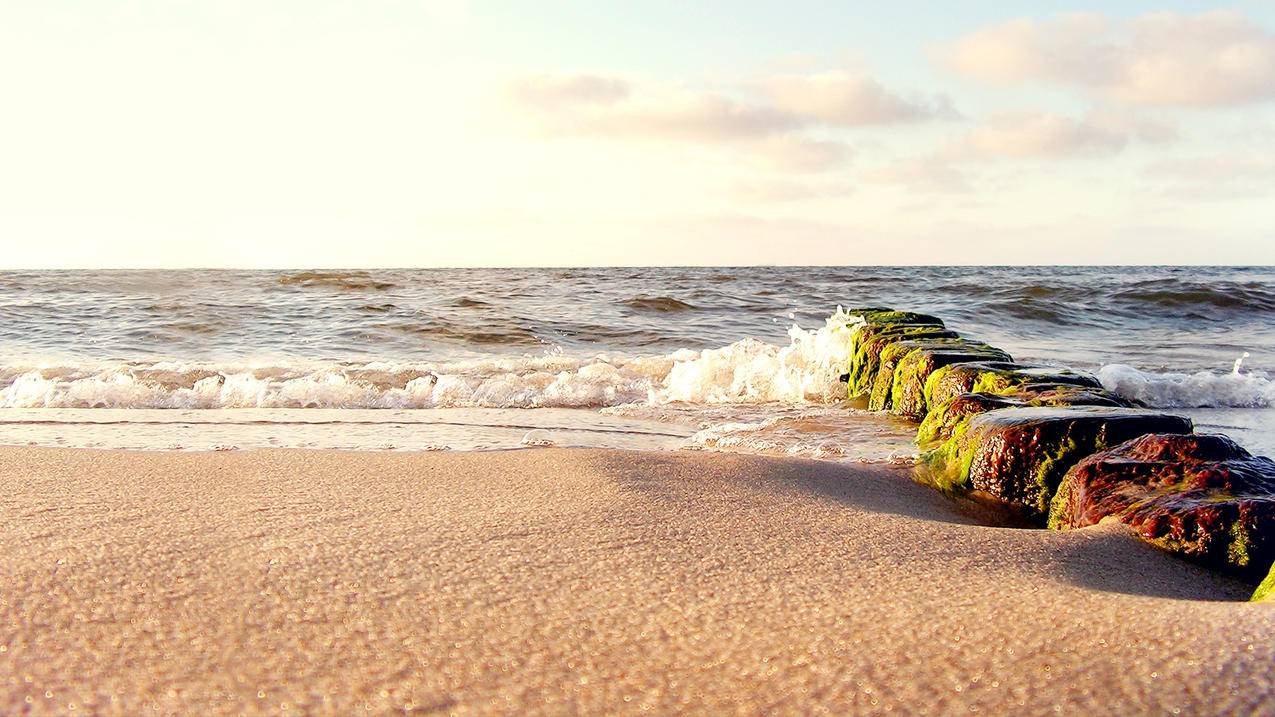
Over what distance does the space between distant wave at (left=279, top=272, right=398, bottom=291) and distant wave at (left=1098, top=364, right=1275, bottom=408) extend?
1539 cm

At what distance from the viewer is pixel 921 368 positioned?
580 centimetres

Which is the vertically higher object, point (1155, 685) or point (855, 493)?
point (1155, 685)

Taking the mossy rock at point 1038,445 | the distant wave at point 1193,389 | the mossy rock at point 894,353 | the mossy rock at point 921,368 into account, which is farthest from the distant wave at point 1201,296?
the mossy rock at point 1038,445

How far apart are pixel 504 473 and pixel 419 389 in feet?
12.8

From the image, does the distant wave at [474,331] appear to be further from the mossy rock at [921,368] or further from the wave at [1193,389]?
the wave at [1193,389]

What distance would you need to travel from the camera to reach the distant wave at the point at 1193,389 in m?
7.55

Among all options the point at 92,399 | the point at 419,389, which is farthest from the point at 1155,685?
the point at 92,399

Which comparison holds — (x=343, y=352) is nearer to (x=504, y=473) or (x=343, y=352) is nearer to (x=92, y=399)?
(x=92, y=399)

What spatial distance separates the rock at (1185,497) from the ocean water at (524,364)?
61.6 inches

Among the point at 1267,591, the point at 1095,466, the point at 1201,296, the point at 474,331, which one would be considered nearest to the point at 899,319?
the point at 1095,466

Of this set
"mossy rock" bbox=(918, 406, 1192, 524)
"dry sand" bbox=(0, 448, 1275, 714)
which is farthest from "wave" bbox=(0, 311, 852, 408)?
"dry sand" bbox=(0, 448, 1275, 714)

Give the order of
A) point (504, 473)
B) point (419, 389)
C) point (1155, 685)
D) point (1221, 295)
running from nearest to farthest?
1. point (1155, 685)
2. point (504, 473)
3. point (419, 389)
4. point (1221, 295)

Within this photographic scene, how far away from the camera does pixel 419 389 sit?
23.5ft

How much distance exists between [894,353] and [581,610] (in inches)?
200
